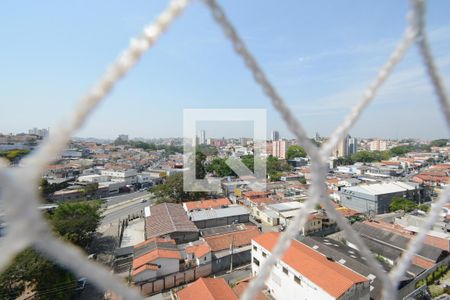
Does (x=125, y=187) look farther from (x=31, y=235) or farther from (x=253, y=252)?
(x=31, y=235)

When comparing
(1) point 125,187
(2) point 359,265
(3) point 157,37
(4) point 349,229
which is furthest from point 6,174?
(1) point 125,187

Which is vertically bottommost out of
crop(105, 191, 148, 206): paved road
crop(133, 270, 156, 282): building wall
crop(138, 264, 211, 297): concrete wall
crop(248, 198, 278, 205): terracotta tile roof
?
crop(138, 264, 211, 297): concrete wall

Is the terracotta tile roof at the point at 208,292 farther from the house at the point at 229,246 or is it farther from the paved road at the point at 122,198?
the paved road at the point at 122,198

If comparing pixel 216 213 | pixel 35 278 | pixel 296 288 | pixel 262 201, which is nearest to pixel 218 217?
pixel 216 213

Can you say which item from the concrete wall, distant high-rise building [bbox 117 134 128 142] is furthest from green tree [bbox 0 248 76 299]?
distant high-rise building [bbox 117 134 128 142]

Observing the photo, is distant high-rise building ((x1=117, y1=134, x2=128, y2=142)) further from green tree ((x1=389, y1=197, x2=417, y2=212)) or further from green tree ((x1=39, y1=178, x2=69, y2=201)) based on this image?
green tree ((x1=389, y1=197, x2=417, y2=212))

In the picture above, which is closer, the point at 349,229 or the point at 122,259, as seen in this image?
the point at 349,229
